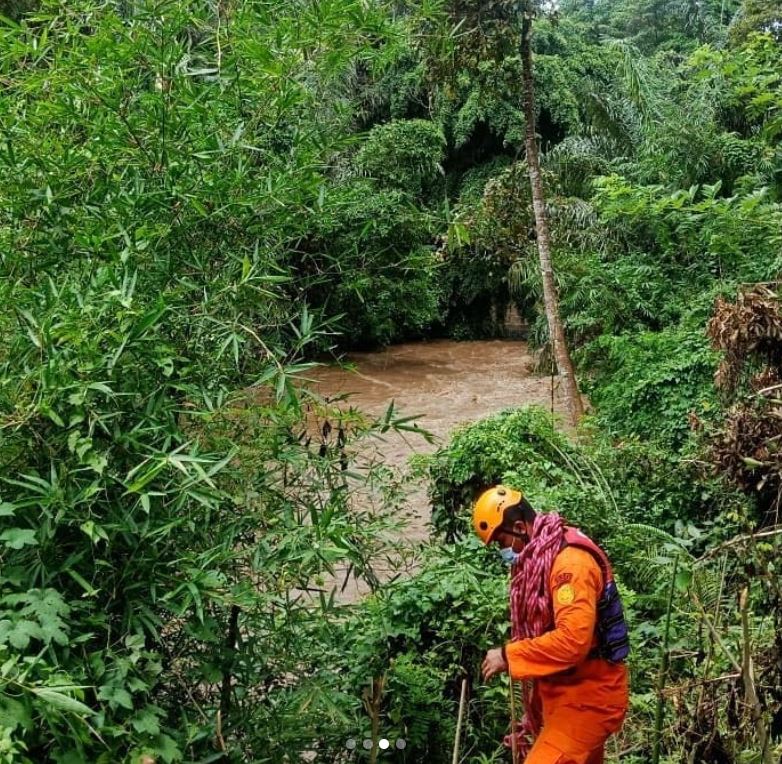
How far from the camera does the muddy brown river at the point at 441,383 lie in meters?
13.8

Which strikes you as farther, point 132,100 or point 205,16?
point 205,16

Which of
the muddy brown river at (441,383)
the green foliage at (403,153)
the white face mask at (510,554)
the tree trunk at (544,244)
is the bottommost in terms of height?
the muddy brown river at (441,383)

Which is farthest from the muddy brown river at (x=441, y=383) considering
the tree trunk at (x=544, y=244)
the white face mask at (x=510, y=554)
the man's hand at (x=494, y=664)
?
the man's hand at (x=494, y=664)

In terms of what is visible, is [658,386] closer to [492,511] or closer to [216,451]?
[492,511]

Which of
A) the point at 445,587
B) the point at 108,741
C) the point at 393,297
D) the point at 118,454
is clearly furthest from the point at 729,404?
the point at 393,297

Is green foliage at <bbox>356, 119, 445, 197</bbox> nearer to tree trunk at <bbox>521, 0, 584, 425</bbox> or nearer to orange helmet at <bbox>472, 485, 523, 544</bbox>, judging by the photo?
tree trunk at <bbox>521, 0, 584, 425</bbox>

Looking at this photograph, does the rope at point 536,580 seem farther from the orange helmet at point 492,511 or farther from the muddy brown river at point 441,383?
the muddy brown river at point 441,383

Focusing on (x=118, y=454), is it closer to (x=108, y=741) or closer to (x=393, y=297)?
(x=108, y=741)

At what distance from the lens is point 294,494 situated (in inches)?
120

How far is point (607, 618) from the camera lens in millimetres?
2883

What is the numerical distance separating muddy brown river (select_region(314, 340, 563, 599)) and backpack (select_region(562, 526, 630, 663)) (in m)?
7.46

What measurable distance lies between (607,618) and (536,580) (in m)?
0.29

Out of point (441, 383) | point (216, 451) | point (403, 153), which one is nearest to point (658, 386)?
point (216, 451)

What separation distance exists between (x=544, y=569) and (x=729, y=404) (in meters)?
1.09
